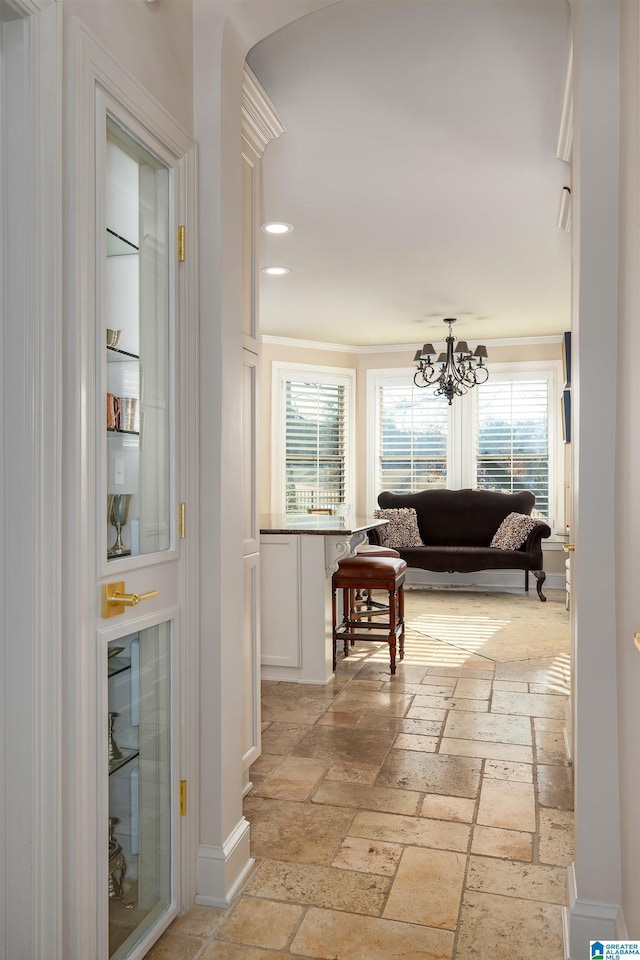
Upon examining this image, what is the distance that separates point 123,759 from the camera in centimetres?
182

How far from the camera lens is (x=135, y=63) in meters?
1.82

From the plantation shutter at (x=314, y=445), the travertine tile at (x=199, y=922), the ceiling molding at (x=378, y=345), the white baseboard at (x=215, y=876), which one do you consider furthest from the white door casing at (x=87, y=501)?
the plantation shutter at (x=314, y=445)

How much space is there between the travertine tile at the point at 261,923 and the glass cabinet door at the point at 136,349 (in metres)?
1.05

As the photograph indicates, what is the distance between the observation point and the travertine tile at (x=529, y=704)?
12.9 ft

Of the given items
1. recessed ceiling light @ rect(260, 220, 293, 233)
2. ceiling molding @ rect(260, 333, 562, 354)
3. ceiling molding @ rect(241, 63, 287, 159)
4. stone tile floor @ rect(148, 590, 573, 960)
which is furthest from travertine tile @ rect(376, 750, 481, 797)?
ceiling molding @ rect(260, 333, 562, 354)

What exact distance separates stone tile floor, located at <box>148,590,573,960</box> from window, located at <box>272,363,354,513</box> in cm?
403

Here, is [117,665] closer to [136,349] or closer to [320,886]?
[136,349]

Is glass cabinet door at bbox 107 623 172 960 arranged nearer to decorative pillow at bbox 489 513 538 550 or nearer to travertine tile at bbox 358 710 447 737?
travertine tile at bbox 358 710 447 737

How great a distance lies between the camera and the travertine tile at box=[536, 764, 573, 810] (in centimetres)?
283

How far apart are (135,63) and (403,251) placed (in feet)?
12.3

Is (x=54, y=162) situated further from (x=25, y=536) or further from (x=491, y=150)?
(x=491, y=150)

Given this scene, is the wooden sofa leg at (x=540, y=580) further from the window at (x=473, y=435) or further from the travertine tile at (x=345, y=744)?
the travertine tile at (x=345, y=744)

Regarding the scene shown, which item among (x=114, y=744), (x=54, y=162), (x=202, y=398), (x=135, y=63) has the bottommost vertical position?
(x=114, y=744)

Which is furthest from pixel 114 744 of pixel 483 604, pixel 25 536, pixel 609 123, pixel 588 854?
pixel 483 604
